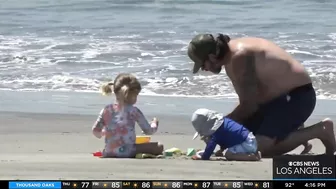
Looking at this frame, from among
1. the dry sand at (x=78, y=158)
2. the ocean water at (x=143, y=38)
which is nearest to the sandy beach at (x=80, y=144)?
the dry sand at (x=78, y=158)

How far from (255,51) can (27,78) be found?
239 inches

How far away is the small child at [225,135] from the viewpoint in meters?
5.70

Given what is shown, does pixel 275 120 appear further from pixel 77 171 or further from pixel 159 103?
pixel 159 103

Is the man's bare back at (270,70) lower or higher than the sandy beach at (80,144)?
higher

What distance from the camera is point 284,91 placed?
19.9 feet

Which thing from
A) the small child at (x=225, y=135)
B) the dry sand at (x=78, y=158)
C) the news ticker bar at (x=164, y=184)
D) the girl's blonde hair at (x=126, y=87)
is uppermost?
the girl's blonde hair at (x=126, y=87)

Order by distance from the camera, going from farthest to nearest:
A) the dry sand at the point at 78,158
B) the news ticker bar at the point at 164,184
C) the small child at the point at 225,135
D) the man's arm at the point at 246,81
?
the man's arm at the point at 246,81, the small child at the point at 225,135, the dry sand at the point at 78,158, the news ticker bar at the point at 164,184

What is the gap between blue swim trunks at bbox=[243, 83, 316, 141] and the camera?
6.00 metres

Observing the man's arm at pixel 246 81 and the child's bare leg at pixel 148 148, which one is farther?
the child's bare leg at pixel 148 148

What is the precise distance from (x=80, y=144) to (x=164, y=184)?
110 inches

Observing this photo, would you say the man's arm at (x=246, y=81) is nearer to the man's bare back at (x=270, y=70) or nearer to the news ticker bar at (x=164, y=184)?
the man's bare back at (x=270, y=70)

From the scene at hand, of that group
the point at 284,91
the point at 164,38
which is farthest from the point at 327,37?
the point at 284,91

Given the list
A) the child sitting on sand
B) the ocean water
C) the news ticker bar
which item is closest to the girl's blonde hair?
the child sitting on sand

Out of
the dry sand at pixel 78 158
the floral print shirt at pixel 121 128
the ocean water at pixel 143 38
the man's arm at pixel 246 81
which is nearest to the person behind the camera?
the dry sand at pixel 78 158
